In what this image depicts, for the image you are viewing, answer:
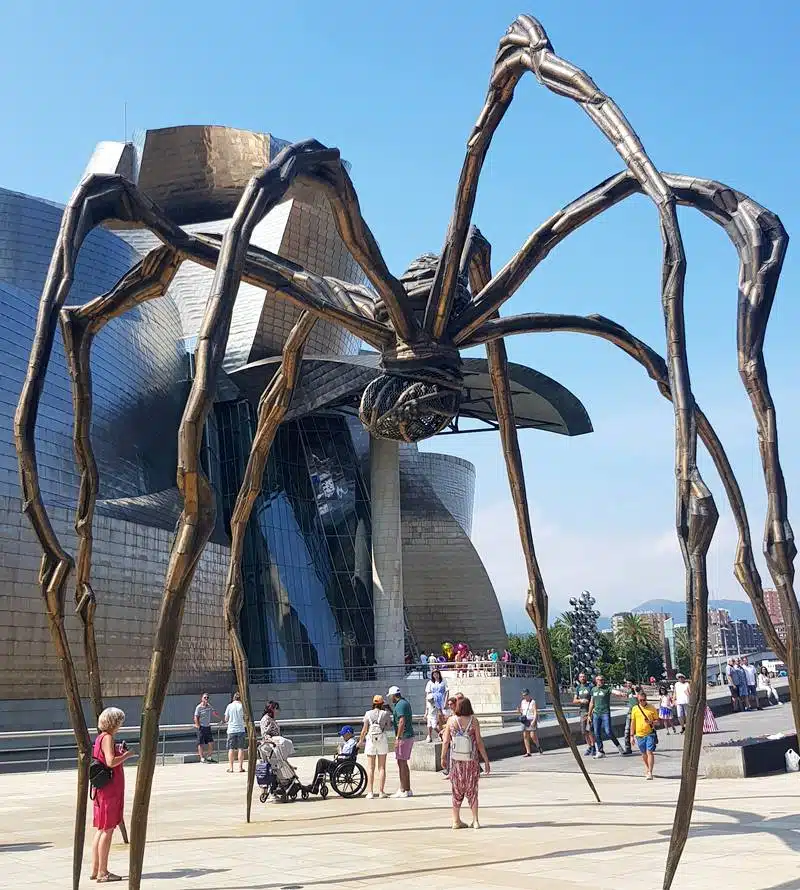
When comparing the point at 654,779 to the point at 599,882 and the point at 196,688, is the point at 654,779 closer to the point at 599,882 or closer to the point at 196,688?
the point at 599,882

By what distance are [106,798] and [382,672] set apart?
29420 mm

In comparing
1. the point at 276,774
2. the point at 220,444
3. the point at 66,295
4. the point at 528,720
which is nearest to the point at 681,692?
the point at 528,720

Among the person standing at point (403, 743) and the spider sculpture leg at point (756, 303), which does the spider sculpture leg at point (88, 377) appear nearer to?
the spider sculpture leg at point (756, 303)

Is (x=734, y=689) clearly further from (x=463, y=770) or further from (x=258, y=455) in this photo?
(x=258, y=455)

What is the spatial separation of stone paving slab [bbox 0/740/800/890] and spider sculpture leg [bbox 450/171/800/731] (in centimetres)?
235

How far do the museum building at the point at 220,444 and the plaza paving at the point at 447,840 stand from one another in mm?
16659

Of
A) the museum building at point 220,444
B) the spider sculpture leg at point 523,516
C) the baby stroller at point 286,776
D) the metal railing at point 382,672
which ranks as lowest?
the baby stroller at point 286,776

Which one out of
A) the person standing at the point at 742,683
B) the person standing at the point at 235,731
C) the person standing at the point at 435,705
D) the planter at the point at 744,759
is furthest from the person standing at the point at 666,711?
the person standing at the point at 235,731

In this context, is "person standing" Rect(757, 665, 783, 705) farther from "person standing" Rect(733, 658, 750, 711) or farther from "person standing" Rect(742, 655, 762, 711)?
"person standing" Rect(733, 658, 750, 711)

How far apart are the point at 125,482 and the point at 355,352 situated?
43.4 feet

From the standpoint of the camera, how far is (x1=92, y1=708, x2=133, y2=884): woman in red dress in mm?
7121

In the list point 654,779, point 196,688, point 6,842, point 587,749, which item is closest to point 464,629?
point 196,688

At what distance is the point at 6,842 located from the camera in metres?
9.17

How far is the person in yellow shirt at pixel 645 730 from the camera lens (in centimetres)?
1336
